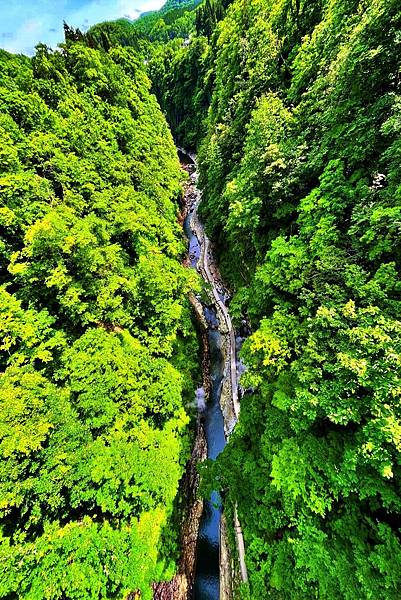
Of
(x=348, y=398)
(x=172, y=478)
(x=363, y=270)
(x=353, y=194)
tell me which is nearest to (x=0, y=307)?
(x=172, y=478)

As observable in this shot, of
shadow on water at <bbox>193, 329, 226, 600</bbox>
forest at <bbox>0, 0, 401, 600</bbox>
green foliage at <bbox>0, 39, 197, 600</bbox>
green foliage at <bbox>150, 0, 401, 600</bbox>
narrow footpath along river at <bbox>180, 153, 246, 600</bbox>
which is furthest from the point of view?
narrow footpath along river at <bbox>180, 153, 246, 600</bbox>

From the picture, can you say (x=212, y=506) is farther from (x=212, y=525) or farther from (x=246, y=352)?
(x=246, y=352)

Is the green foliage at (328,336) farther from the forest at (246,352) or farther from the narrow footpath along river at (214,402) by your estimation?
the narrow footpath along river at (214,402)

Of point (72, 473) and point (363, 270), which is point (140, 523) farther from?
point (363, 270)

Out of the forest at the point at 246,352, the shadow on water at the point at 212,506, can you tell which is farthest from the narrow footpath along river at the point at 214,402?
the forest at the point at 246,352

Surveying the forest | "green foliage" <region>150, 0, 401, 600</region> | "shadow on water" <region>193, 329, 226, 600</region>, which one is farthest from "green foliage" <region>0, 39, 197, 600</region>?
"green foliage" <region>150, 0, 401, 600</region>

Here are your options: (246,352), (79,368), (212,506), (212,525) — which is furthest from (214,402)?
(79,368)

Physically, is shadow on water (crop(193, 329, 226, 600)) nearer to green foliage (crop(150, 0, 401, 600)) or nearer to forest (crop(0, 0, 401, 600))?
forest (crop(0, 0, 401, 600))
